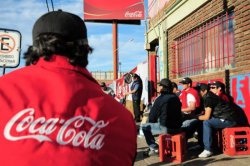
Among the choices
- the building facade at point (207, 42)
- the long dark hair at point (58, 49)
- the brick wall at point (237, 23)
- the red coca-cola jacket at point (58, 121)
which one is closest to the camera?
the red coca-cola jacket at point (58, 121)

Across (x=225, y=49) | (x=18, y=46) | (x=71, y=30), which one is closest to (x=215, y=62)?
(x=225, y=49)

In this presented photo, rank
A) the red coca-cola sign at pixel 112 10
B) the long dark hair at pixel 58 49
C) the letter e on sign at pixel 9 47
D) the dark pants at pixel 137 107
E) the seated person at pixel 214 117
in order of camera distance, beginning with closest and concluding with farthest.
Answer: the long dark hair at pixel 58 49
the letter e on sign at pixel 9 47
the seated person at pixel 214 117
the dark pants at pixel 137 107
the red coca-cola sign at pixel 112 10

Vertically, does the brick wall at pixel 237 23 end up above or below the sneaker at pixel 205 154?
above

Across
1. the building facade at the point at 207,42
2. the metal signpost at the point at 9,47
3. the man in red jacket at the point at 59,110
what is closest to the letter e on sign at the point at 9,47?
the metal signpost at the point at 9,47

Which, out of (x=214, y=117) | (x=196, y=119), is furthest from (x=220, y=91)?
(x=196, y=119)

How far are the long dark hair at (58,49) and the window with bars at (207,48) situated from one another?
27.7 feet

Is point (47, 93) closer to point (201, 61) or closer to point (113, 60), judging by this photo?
point (201, 61)

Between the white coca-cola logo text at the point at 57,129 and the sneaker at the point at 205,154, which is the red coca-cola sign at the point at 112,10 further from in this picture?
the white coca-cola logo text at the point at 57,129

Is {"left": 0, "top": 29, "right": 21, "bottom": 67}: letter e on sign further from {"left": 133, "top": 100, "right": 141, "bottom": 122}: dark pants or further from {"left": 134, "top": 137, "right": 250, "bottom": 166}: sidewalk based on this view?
{"left": 133, "top": 100, "right": 141, "bottom": 122}: dark pants

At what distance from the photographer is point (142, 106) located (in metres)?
16.4

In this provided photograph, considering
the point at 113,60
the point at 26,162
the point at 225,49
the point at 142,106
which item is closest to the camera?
the point at 26,162

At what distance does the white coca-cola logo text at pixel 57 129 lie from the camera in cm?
178

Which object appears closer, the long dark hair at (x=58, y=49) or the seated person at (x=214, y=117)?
the long dark hair at (x=58, y=49)

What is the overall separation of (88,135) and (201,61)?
10748 millimetres
